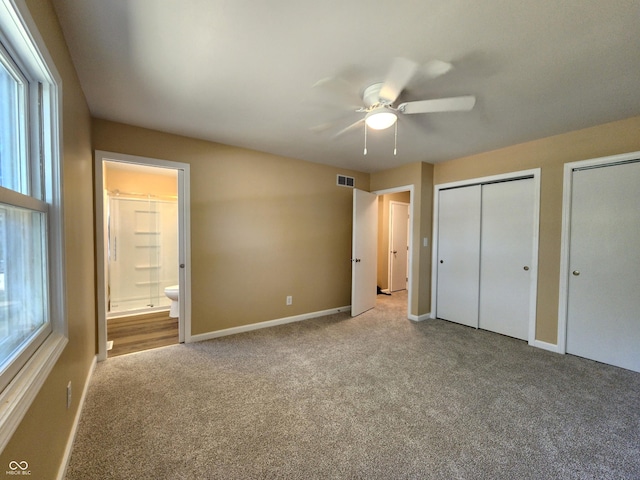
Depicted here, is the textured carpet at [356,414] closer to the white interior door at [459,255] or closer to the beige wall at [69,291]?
the beige wall at [69,291]

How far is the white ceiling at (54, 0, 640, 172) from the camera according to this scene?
4.42 ft

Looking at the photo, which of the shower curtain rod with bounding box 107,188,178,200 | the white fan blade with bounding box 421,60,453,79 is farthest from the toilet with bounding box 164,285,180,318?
the white fan blade with bounding box 421,60,453,79

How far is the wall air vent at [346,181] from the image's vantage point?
4.37 m

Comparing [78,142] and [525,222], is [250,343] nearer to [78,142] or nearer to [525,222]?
[78,142]

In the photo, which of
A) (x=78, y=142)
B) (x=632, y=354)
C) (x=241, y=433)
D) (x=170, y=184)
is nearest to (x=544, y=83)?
(x=632, y=354)

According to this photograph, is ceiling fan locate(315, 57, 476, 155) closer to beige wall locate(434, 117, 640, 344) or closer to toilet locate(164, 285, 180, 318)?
beige wall locate(434, 117, 640, 344)

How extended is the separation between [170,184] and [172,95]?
2753 millimetres

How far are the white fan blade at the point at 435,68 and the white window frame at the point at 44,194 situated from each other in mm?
1893

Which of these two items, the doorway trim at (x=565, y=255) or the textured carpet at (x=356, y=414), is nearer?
the textured carpet at (x=356, y=414)

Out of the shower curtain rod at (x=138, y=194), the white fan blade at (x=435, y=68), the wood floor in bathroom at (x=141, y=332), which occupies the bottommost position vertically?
the wood floor in bathroom at (x=141, y=332)

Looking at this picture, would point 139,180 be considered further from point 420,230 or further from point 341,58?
point 420,230

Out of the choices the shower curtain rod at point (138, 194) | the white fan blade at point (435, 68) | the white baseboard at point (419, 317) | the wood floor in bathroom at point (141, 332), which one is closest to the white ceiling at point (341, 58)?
the white fan blade at point (435, 68)

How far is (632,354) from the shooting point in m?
2.54

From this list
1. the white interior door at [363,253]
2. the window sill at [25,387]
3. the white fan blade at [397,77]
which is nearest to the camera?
the window sill at [25,387]
